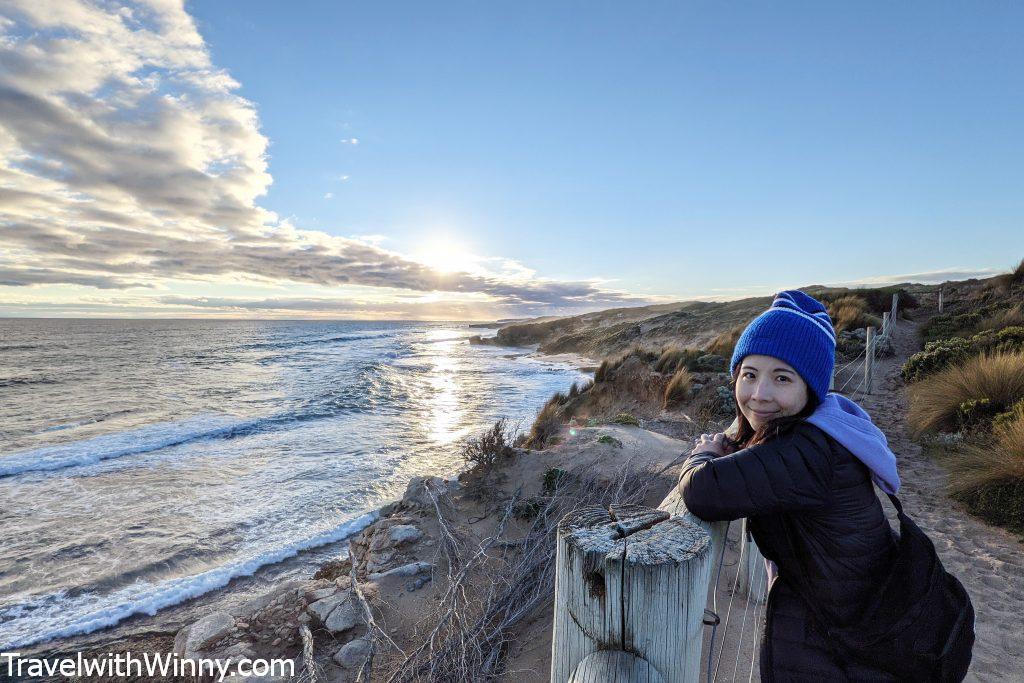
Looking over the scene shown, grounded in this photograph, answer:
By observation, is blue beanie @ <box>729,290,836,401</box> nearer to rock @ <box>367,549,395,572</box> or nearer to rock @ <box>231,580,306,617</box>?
rock @ <box>367,549,395,572</box>

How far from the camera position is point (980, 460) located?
5742 millimetres

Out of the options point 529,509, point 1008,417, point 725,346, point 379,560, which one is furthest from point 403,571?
point 725,346

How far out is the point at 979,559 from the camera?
4.52 metres

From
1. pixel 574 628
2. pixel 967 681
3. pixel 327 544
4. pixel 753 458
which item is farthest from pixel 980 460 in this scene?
pixel 327 544

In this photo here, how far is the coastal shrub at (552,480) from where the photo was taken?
6.26 metres

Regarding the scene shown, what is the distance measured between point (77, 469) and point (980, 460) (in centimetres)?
1554

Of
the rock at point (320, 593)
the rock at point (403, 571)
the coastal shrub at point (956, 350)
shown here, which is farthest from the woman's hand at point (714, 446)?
the coastal shrub at point (956, 350)

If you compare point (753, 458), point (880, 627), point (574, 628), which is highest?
point (753, 458)

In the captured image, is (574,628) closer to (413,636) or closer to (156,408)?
(413,636)

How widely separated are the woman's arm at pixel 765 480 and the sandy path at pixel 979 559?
312cm

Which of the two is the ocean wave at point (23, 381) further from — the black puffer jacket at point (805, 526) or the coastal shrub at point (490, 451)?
the black puffer jacket at point (805, 526)

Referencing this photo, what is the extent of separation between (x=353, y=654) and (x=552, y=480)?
3128 mm

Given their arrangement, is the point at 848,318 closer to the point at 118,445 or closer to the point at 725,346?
the point at 725,346

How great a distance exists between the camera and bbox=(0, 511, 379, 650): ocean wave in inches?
194
